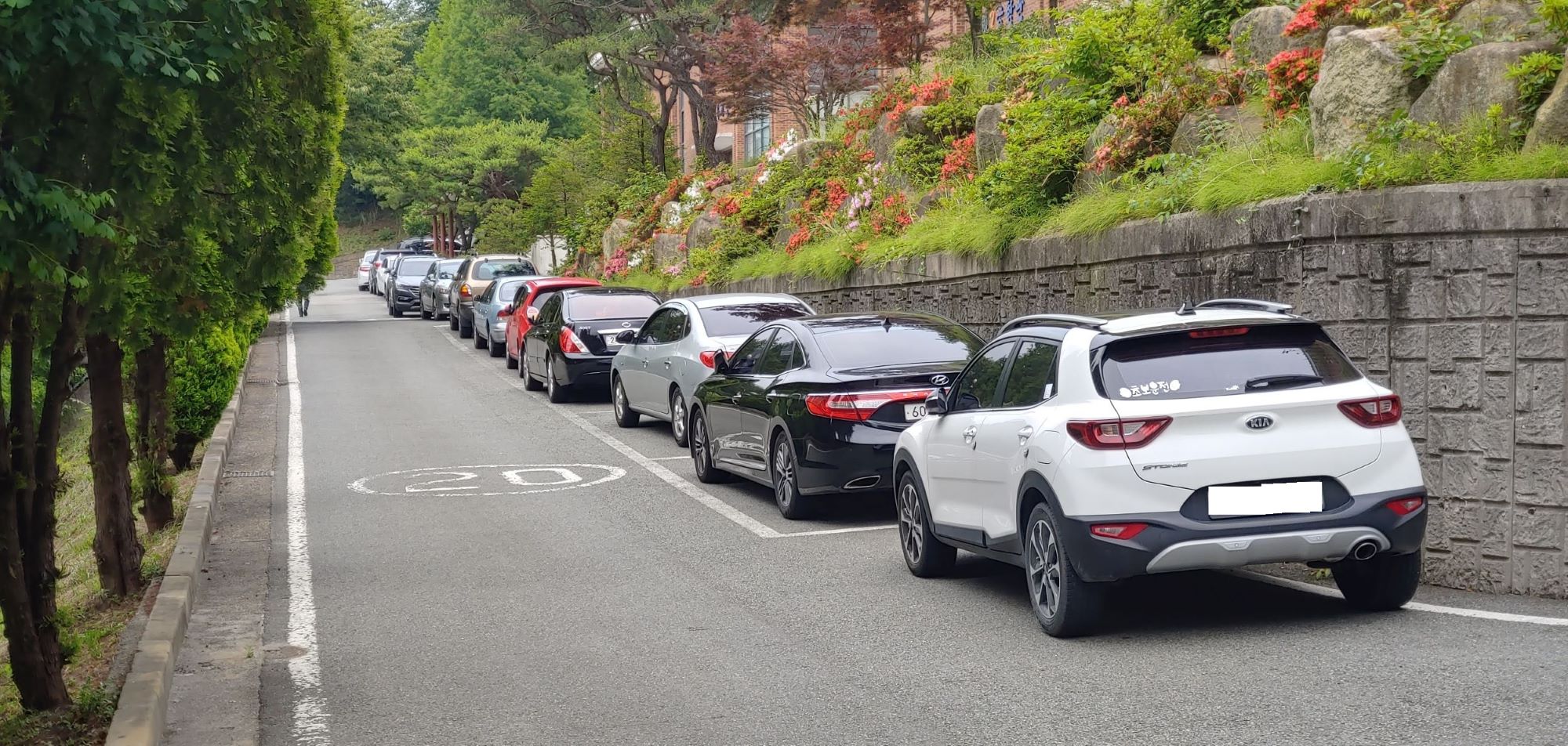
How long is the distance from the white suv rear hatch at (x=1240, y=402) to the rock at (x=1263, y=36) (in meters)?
6.87

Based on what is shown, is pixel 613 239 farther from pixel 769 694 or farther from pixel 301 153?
pixel 769 694

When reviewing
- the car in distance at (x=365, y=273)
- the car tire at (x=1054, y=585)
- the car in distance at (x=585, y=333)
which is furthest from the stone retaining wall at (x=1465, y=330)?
the car in distance at (x=365, y=273)

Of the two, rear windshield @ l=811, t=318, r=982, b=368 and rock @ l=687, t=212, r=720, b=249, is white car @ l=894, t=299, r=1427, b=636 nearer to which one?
rear windshield @ l=811, t=318, r=982, b=368

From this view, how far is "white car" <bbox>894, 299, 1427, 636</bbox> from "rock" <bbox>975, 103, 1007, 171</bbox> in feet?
36.4

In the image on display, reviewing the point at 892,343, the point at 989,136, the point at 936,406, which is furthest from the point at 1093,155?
the point at 936,406

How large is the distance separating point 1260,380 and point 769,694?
8.78ft

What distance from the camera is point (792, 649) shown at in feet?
25.0

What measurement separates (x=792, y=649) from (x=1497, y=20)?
6.81 metres

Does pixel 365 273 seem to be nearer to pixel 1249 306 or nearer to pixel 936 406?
pixel 936 406

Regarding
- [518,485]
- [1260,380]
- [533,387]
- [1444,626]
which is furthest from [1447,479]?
[533,387]

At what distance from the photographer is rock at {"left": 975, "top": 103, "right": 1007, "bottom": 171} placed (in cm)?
1875

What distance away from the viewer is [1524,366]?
848cm

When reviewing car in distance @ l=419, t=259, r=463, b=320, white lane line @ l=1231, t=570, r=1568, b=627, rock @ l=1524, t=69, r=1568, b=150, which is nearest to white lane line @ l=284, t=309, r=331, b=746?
white lane line @ l=1231, t=570, r=1568, b=627

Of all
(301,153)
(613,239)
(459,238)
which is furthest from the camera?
(459,238)
